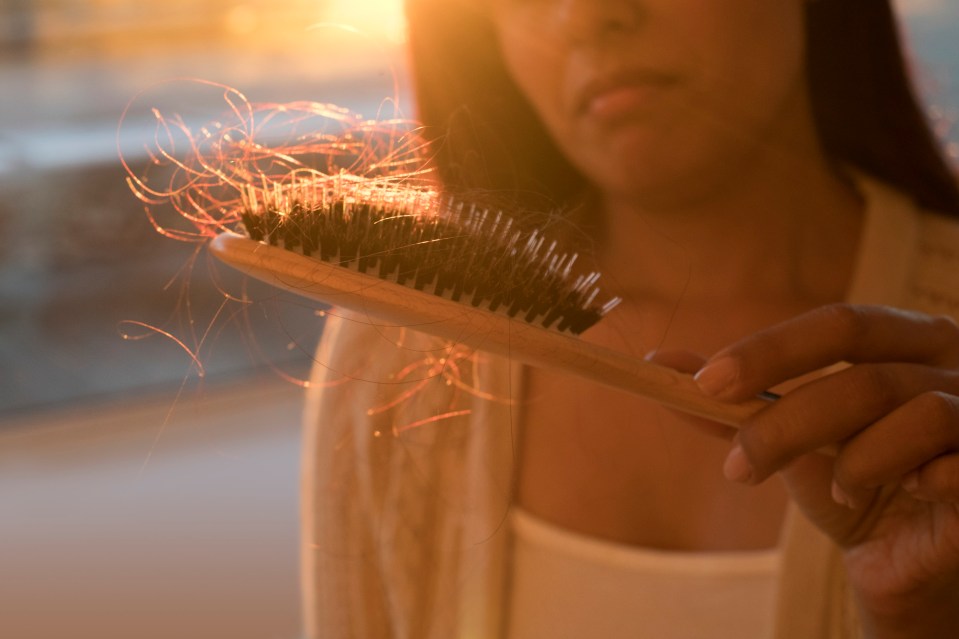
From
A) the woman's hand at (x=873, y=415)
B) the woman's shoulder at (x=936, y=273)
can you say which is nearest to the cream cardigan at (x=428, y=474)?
the woman's shoulder at (x=936, y=273)

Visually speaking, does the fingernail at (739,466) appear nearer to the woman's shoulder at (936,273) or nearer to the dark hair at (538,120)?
the dark hair at (538,120)

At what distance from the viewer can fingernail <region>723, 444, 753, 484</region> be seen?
0.31 meters

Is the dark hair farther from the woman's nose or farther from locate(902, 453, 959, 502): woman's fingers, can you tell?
locate(902, 453, 959, 502): woman's fingers

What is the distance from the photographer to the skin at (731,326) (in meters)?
0.31

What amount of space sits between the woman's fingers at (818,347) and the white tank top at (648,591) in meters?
0.18

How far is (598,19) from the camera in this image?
41 cm

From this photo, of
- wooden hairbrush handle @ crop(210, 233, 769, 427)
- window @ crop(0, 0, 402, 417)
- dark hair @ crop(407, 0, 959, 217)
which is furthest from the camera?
window @ crop(0, 0, 402, 417)

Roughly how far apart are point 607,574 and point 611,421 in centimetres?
9

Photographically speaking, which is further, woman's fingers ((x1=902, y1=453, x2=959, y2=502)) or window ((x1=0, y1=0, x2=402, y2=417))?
window ((x1=0, y1=0, x2=402, y2=417))

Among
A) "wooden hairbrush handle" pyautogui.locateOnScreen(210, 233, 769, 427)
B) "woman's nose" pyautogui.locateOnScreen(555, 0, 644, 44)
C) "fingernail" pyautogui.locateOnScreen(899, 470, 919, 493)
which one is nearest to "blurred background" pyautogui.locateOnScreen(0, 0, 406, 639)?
"woman's nose" pyautogui.locateOnScreen(555, 0, 644, 44)

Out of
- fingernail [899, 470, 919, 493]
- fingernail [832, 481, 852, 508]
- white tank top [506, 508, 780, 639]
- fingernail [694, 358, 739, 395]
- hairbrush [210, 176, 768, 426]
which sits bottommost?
white tank top [506, 508, 780, 639]

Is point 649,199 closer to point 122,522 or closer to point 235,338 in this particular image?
point 235,338

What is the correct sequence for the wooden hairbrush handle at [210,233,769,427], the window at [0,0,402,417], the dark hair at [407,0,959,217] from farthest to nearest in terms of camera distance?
the window at [0,0,402,417], the dark hair at [407,0,959,217], the wooden hairbrush handle at [210,233,769,427]

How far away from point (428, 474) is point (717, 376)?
10.0 inches
